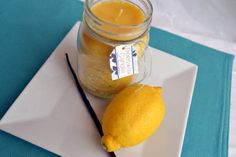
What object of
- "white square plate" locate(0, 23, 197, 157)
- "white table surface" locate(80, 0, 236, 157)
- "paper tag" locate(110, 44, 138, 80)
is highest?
"paper tag" locate(110, 44, 138, 80)

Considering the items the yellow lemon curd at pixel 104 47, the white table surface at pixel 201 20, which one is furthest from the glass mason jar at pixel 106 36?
the white table surface at pixel 201 20

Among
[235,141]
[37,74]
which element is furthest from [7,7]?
[235,141]

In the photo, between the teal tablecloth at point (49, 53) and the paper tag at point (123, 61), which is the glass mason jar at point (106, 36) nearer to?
the paper tag at point (123, 61)

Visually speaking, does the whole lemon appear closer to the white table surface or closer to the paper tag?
the paper tag

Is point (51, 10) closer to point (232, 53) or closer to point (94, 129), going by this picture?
point (94, 129)

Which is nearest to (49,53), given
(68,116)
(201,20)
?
(68,116)

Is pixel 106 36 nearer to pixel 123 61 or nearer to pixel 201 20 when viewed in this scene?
pixel 123 61

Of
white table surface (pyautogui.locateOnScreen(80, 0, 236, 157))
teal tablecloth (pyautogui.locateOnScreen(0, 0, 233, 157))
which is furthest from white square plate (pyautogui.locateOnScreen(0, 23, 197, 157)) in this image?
white table surface (pyautogui.locateOnScreen(80, 0, 236, 157))
